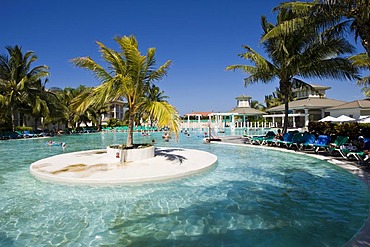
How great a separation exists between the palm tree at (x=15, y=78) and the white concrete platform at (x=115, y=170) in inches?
829

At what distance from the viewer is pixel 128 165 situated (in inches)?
354

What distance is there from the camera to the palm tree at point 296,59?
14047mm

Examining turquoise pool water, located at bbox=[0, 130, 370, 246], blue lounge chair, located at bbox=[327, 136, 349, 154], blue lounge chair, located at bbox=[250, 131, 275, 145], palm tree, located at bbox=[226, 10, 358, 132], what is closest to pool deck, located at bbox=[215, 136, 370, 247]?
turquoise pool water, located at bbox=[0, 130, 370, 246]

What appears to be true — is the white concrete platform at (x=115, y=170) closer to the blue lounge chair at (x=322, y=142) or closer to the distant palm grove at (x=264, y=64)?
the distant palm grove at (x=264, y=64)

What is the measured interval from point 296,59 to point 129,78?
10997 mm

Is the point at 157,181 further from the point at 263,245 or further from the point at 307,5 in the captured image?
the point at 307,5

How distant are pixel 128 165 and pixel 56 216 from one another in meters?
4.13

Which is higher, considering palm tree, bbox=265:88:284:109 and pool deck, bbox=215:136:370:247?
palm tree, bbox=265:88:284:109

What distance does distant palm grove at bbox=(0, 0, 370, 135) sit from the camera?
8.53m

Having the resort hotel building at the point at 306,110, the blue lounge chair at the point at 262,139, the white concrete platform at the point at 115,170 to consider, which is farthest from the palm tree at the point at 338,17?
the blue lounge chair at the point at 262,139

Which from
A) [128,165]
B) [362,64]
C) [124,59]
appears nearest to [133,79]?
[124,59]

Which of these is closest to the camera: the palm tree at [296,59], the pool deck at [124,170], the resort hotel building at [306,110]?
the pool deck at [124,170]

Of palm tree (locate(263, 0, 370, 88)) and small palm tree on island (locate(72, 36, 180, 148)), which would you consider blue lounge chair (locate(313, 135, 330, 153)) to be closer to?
palm tree (locate(263, 0, 370, 88))

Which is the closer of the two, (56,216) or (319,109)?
(56,216)
